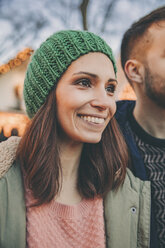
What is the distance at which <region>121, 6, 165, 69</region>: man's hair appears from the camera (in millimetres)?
2286

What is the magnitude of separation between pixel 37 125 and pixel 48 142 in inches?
5.3

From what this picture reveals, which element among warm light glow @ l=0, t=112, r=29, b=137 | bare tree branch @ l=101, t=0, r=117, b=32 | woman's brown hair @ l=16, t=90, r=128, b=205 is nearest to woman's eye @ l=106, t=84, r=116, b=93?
woman's brown hair @ l=16, t=90, r=128, b=205

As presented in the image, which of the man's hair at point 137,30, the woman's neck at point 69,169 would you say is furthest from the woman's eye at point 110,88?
the man's hair at point 137,30

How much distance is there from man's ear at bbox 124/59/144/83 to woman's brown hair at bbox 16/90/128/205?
29.1 inches

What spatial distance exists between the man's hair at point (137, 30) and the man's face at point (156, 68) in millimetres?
102

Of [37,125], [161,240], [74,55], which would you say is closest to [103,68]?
[74,55]

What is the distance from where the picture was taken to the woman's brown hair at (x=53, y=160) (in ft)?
4.83

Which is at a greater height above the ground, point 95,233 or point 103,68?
point 103,68

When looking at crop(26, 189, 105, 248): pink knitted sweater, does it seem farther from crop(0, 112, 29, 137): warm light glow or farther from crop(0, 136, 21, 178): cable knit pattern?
crop(0, 112, 29, 137): warm light glow

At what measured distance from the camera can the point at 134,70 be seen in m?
2.36

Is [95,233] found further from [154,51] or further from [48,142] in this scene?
[154,51]

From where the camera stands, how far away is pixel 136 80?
233cm

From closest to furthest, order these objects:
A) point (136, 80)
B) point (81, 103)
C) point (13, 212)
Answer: point (13, 212) < point (81, 103) < point (136, 80)

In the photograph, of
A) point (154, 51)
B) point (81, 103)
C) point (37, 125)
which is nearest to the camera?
point (81, 103)
